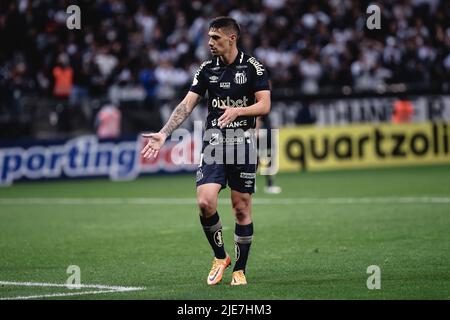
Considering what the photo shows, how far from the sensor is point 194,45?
30.2 metres

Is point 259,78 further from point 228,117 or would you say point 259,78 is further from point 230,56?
point 228,117

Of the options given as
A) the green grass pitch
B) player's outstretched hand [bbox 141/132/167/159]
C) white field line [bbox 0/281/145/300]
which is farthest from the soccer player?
white field line [bbox 0/281/145/300]

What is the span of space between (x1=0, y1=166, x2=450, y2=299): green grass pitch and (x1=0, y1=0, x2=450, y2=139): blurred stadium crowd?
5.14 meters

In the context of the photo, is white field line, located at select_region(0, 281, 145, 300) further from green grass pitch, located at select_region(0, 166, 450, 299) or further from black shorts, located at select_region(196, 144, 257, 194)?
black shorts, located at select_region(196, 144, 257, 194)

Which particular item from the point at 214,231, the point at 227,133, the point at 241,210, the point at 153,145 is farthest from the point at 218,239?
the point at 153,145

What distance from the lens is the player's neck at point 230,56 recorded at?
9.88 metres

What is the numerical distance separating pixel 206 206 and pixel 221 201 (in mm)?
10148

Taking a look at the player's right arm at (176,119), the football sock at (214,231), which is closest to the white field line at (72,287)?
the football sock at (214,231)

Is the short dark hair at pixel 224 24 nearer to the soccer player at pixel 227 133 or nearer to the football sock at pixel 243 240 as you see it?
the soccer player at pixel 227 133

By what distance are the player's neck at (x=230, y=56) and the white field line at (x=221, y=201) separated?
29.4 ft

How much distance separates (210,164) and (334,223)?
233 inches

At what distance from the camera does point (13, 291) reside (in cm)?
958

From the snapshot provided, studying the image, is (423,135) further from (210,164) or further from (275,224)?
(210,164)
